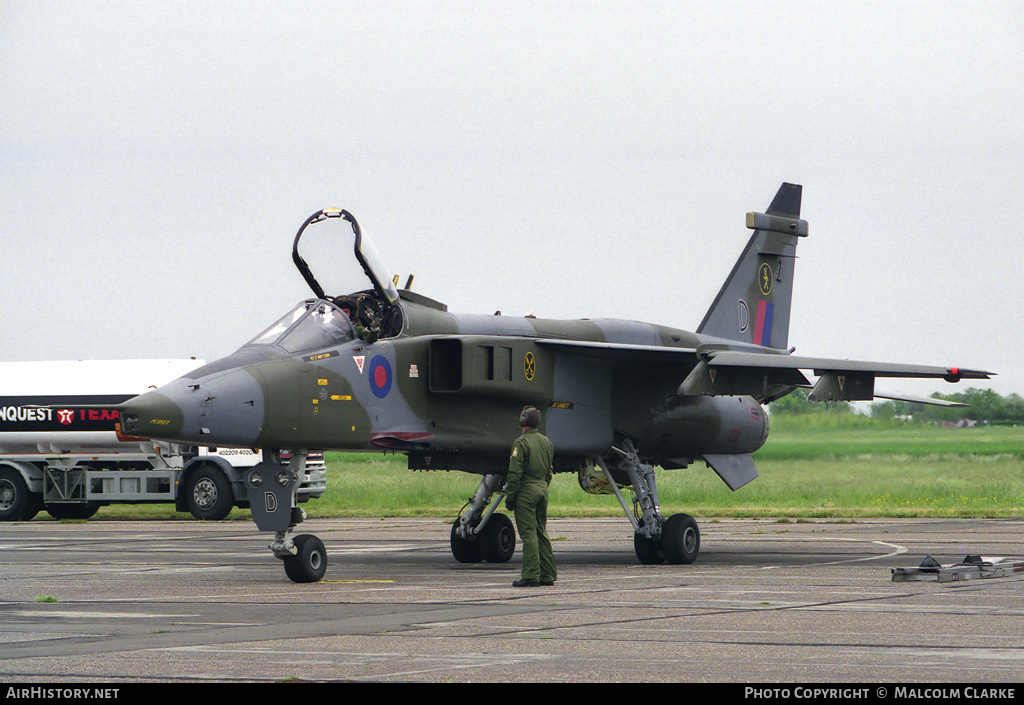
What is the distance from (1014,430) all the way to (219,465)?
61.8ft

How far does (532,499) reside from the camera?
12383 mm

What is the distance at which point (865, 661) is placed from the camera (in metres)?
7.12

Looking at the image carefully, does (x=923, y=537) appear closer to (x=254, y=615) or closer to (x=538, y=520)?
(x=538, y=520)

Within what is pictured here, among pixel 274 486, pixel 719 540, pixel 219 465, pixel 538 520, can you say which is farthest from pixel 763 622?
pixel 219 465

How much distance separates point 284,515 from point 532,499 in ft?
8.17

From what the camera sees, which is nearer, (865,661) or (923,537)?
(865,661)

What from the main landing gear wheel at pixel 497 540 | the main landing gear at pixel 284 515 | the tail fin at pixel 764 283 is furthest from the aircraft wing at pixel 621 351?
the main landing gear at pixel 284 515

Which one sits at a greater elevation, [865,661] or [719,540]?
[865,661]

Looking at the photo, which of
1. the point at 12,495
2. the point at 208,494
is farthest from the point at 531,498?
the point at 12,495

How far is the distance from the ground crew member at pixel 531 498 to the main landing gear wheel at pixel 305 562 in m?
2.05

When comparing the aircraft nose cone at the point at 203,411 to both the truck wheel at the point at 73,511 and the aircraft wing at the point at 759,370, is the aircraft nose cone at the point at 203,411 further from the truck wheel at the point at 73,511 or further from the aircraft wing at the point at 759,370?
the truck wheel at the point at 73,511

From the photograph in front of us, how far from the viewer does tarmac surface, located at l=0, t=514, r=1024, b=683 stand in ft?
22.9

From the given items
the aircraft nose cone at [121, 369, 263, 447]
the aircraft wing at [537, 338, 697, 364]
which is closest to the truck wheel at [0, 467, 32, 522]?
the aircraft wing at [537, 338, 697, 364]

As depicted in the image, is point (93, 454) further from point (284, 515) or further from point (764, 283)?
point (284, 515)
